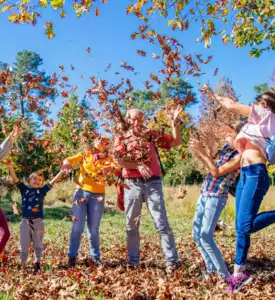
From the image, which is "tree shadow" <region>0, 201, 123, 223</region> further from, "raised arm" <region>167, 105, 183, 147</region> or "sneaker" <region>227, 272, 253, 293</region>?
"sneaker" <region>227, 272, 253, 293</region>

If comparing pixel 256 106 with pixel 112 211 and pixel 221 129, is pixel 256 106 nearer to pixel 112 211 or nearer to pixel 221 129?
pixel 221 129

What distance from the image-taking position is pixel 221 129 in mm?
4480

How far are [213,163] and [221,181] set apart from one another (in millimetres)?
324

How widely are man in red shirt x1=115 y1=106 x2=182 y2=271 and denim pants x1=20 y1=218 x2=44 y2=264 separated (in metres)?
1.29

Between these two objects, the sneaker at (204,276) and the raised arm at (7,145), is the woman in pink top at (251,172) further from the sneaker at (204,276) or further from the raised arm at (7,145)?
the raised arm at (7,145)

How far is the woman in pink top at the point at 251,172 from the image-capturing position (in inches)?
147

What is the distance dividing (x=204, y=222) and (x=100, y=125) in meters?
1.71

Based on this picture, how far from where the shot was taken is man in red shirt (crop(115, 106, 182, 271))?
4.49 metres

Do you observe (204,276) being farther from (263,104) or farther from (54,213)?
(54,213)

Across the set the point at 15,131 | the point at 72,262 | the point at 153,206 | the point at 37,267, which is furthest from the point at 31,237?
the point at 153,206

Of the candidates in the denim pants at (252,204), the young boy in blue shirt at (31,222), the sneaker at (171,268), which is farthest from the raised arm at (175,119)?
the young boy in blue shirt at (31,222)

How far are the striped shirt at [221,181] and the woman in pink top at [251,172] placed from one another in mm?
270

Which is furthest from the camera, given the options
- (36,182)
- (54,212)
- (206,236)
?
(54,212)

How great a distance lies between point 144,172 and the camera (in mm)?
4457
